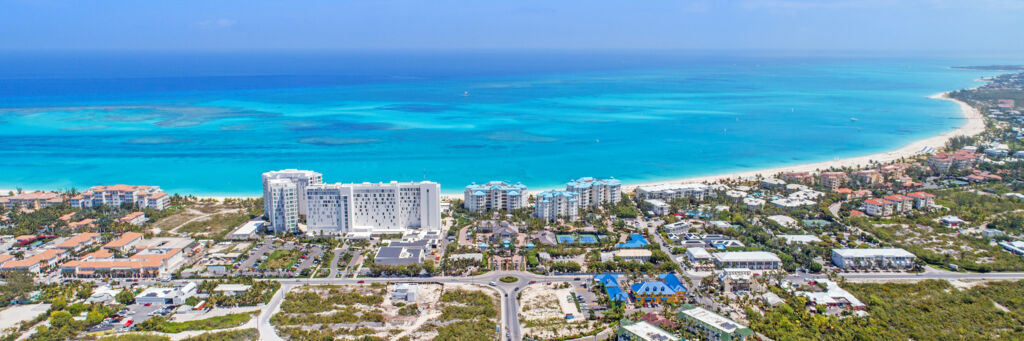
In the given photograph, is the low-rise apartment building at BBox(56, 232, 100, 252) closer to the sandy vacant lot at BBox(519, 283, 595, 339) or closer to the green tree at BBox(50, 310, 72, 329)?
the green tree at BBox(50, 310, 72, 329)

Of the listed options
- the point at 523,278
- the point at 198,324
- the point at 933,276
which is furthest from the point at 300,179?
the point at 933,276

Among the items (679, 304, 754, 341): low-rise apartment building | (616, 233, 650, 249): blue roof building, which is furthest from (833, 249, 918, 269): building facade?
(679, 304, 754, 341): low-rise apartment building

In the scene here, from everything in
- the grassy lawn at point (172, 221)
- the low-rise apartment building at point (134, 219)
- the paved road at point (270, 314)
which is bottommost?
the paved road at point (270, 314)

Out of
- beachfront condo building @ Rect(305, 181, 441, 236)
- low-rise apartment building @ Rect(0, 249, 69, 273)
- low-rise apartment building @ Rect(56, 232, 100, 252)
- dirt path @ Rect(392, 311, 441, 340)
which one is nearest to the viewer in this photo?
dirt path @ Rect(392, 311, 441, 340)

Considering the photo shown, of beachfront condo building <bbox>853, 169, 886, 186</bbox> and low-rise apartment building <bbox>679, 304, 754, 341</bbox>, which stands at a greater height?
beachfront condo building <bbox>853, 169, 886, 186</bbox>

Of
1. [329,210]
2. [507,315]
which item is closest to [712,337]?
[507,315]

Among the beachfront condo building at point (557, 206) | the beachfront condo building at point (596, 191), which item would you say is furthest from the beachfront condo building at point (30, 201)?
the beachfront condo building at point (596, 191)

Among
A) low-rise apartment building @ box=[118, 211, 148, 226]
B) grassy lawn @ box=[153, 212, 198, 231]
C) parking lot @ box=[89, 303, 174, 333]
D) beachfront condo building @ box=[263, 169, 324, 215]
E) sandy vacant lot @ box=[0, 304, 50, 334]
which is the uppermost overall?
beachfront condo building @ box=[263, 169, 324, 215]

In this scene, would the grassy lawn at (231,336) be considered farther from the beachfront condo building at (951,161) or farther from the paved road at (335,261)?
the beachfront condo building at (951,161)
